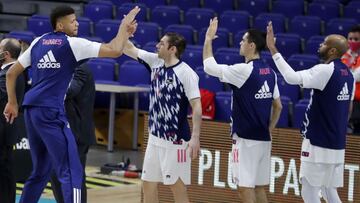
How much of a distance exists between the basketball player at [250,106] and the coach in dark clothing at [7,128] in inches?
68.0

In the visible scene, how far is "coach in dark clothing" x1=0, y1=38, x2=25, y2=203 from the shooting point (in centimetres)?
882

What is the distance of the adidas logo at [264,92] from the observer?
856cm

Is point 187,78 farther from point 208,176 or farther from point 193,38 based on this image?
A: point 193,38

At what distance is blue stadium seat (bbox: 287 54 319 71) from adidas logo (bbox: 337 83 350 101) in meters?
5.53

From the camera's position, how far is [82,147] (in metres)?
9.09

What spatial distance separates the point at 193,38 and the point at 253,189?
755 centimetres

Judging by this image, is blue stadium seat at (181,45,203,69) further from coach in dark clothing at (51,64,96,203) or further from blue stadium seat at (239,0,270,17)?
coach in dark clothing at (51,64,96,203)

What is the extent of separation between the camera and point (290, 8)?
1631 cm

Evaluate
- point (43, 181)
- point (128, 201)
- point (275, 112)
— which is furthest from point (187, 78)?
point (128, 201)

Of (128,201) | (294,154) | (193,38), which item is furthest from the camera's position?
(193,38)

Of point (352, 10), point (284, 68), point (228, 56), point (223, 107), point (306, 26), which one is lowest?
point (223, 107)

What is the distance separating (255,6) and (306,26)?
1476 millimetres

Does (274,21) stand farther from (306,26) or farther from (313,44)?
(313,44)

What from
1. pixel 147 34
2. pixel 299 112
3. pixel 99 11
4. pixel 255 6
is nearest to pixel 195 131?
pixel 299 112
